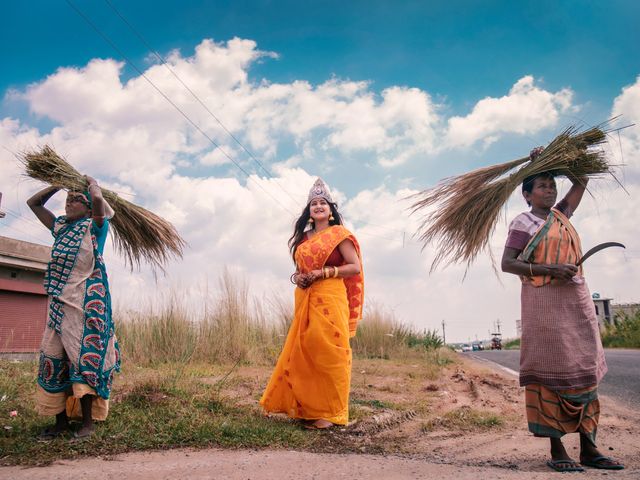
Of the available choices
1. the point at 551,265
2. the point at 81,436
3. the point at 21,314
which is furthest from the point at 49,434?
the point at 21,314

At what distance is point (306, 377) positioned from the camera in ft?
14.4

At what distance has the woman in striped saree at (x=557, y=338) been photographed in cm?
319

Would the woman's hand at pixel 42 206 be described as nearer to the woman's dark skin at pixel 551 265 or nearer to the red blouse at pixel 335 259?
the red blouse at pixel 335 259

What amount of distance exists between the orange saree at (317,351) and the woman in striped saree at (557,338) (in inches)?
58.1

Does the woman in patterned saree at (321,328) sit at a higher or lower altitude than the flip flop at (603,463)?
higher

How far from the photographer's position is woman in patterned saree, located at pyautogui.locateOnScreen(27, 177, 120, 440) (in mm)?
3701

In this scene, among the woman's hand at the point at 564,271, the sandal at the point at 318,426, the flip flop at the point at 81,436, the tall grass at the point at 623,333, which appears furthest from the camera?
the tall grass at the point at 623,333

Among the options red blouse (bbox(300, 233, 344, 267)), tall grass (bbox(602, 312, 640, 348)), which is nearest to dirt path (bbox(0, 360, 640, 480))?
red blouse (bbox(300, 233, 344, 267))

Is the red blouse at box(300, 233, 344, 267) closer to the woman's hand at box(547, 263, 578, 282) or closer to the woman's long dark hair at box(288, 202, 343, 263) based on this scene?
the woman's long dark hair at box(288, 202, 343, 263)

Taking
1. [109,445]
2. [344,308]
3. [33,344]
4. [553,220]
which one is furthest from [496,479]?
[33,344]

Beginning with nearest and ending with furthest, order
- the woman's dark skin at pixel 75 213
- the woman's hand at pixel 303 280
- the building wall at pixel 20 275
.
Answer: the woman's dark skin at pixel 75 213 → the woman's hand at pixel 303 280 → the building wall at pixel 20 275

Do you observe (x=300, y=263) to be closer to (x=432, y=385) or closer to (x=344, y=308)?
(x=344, y=308)

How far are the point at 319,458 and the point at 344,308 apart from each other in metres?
1.49

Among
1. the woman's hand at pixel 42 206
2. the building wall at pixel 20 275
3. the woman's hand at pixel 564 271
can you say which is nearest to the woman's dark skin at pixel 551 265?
the woman's hand at pixel 564 271
